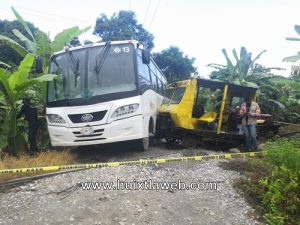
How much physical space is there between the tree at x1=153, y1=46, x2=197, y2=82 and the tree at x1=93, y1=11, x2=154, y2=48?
1.59 meters

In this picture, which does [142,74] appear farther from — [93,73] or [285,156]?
[285,156]

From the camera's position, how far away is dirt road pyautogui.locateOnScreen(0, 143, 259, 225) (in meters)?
4.98

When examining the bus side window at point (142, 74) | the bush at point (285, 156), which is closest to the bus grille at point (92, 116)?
the bus side window at point (142, 74)

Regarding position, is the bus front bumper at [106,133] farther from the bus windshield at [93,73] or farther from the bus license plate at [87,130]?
the bus windshield at [93,73]

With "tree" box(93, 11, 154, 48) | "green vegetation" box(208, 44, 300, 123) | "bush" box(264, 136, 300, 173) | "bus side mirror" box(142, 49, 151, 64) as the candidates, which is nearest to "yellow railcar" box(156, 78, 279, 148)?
"bus side mirror" box(142, 49, 151, 64)

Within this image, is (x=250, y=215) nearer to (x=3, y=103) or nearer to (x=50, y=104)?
(x=50, y=104)

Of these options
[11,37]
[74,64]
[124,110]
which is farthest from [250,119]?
[11,37]

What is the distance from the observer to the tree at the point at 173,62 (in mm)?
30094

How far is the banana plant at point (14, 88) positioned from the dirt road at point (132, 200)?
7.82ft

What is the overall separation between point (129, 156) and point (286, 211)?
433 cm

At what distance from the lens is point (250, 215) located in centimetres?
523

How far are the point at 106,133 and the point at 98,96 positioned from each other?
0.89 metres

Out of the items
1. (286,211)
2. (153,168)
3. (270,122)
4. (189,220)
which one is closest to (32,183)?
(153,168)

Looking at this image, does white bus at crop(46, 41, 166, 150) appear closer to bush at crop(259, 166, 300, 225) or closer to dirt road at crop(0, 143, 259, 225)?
dirt road at crop(0, 143, 259, 225)
